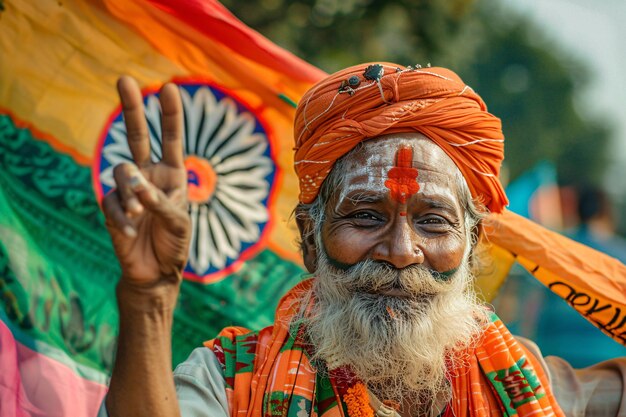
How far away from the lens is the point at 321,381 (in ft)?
10.00

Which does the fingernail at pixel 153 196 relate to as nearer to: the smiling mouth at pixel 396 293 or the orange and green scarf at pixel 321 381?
the orange and green scarf at pixel 321 381

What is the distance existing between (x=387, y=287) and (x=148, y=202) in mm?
1084

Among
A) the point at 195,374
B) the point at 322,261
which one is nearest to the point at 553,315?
the point at 322,261

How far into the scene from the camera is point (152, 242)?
233 centimetres

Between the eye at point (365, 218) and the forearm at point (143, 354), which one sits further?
the eye at point (365, 218)

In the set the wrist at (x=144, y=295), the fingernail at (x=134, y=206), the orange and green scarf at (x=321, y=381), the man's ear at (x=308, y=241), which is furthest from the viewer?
the man's ear at (x=308, y=241)

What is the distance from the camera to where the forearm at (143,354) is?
2.36 m

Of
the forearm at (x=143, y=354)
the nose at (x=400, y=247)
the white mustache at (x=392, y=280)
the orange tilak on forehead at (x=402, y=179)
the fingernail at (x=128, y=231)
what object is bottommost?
the forearm at (x=143, y=354)

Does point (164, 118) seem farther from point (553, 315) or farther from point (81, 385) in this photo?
point (553, 315)

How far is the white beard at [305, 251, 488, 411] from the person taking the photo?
303 centimetres

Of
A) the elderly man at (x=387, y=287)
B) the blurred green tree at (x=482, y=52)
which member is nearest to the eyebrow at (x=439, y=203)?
the elderly man at (x=387, y=287)

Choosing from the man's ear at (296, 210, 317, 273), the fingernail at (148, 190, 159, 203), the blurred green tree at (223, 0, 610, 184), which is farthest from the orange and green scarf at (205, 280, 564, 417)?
the blurred green tree at (223, 0, 610, 184)

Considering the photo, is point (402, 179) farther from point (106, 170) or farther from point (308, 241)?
point (106, 170)

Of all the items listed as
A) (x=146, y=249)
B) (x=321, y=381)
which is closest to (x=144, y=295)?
(x=146, y=249)
